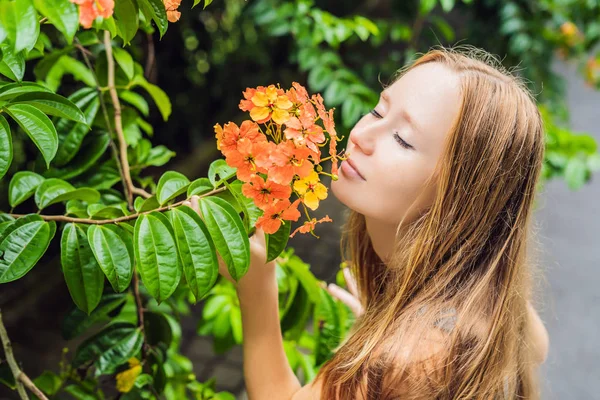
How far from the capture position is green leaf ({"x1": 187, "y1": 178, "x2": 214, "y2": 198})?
84cm

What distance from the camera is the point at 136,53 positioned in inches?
54.4

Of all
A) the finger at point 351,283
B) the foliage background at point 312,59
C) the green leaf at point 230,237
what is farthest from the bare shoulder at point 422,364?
the foliage background at point 312,59

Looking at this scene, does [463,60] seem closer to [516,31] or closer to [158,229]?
[158,229]

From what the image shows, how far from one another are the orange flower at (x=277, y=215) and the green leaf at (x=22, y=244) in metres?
0.29

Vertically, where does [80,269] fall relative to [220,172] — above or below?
below

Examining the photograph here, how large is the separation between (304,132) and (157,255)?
0.81 ft

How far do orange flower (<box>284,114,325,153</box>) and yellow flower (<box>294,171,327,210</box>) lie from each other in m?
0.04

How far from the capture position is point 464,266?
3.35 ft

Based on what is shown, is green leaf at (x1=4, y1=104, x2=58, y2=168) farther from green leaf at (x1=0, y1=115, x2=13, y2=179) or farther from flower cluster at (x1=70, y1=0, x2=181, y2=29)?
flower cluster at (x1=70, y1=0, x2=181, y2=29)

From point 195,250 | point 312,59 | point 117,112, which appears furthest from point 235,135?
point 312,59

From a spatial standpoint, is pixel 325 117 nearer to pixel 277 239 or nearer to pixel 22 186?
pixel 277 239

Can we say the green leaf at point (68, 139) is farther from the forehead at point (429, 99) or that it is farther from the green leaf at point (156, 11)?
the forehead at point (429, 99)

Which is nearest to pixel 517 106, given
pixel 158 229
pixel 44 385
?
pixel 158 229

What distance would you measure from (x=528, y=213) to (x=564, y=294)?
2.36 meters
